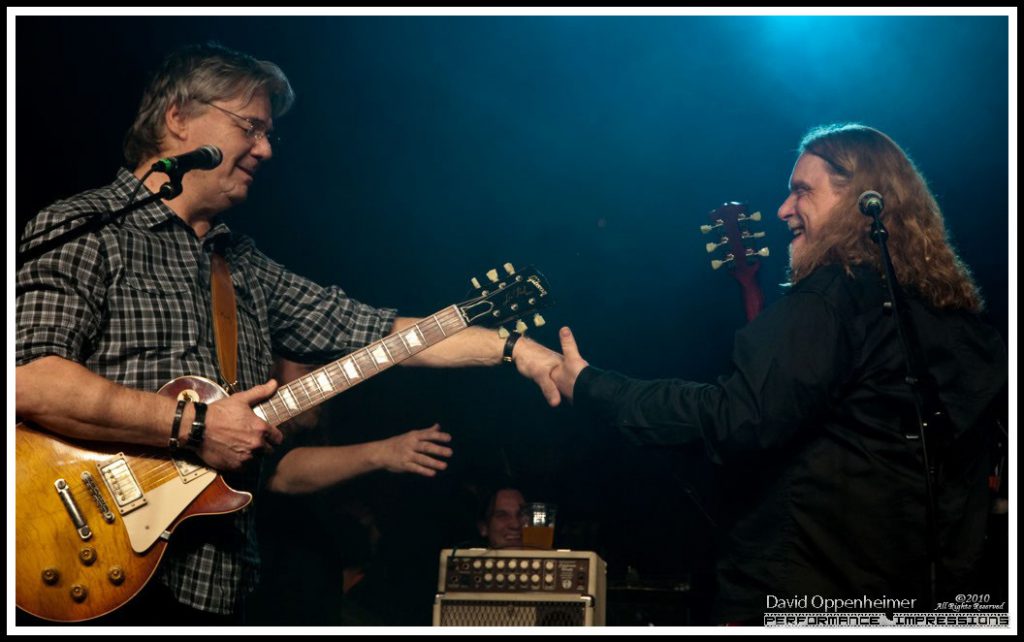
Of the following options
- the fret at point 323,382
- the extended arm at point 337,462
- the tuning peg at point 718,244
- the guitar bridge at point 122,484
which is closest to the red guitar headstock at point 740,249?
the tuning peg at point 718,244

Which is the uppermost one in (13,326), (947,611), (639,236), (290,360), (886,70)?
(886,70)

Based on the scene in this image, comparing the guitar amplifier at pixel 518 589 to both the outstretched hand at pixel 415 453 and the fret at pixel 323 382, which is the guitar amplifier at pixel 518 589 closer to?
the outstretched hand at pixel 415 453

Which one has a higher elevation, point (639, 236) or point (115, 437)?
point (639, 236)

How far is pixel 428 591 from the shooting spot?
15.1ft

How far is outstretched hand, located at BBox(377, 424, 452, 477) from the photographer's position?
11.9ft

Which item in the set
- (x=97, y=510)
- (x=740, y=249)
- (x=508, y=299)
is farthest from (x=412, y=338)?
(x=740, y=249)

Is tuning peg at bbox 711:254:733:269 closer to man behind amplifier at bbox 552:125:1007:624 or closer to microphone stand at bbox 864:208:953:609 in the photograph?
man behind amplifier at bbox 552:125:1007:624

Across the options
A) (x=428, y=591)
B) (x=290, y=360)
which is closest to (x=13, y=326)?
(x=290, y=360)

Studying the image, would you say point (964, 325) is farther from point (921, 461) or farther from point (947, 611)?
point (947, 611)

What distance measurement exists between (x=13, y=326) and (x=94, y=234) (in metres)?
0.40

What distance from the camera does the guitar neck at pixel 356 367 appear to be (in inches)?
131

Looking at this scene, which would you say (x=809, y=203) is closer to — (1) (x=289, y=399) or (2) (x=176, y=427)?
(1) (x=289, y=399)

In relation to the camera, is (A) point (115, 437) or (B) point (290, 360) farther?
(B) point (290, 360)

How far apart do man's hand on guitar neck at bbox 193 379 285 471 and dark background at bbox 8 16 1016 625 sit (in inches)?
52.7
